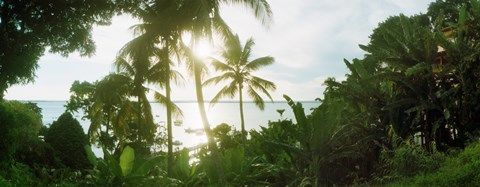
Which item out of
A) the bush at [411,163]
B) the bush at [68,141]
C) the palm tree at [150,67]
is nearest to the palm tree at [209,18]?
the palm tree at [150,67]

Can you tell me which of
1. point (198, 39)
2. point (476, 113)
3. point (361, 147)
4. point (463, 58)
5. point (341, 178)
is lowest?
point (341, 178)

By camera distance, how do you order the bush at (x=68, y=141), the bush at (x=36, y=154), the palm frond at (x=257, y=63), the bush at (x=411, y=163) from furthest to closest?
the palm frond at (x=257, y=63)
the bush at (x=68, y=141)
the bush at (x=36, y=154)
the bush at (x=411, y=163)

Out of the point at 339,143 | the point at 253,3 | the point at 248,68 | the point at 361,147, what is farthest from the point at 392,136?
the point at 248,68

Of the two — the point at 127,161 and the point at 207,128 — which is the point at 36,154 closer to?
the point at 127,161

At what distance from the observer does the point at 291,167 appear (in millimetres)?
14438

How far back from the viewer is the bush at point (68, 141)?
24672 mm

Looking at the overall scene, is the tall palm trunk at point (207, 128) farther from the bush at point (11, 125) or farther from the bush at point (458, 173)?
the bush at point (458, 173)

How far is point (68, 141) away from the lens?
25.0 meters

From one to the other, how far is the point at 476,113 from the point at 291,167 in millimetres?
6552

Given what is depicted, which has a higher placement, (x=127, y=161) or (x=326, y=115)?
(x=326, y=115)

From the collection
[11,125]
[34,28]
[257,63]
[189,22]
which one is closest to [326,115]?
[189,22]

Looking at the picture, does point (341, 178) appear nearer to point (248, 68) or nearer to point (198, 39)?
point (198, 39)

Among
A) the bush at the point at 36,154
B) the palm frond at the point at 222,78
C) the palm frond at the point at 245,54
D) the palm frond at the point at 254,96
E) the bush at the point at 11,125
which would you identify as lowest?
the bush at the point at 36,154

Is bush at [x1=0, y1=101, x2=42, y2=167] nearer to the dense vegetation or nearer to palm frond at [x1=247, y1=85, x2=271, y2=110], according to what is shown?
the dense vegetation
